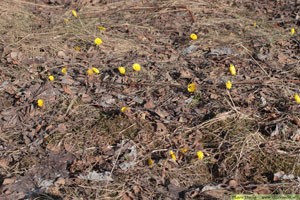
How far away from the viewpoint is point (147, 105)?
3.17 metres

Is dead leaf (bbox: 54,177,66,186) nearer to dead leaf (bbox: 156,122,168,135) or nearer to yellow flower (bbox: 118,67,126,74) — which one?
dead leaf (bbox: 156,122,168,135)

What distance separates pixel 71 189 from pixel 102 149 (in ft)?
1.53

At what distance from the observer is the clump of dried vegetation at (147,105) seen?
2.53 metres

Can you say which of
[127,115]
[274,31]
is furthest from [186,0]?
[127,115]

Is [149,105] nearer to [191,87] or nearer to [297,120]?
[191,87]

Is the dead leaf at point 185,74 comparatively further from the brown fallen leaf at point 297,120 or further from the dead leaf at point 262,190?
the dead leaf at point 262,190

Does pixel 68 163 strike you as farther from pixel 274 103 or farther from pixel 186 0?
pixel 186 0

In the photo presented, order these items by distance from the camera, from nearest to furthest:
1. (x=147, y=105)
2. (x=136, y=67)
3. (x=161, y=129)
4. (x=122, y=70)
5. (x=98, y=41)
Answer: (x=161, y=129) → (x=147, y=105) → (x=122, y=70) → (x=136, y=67) → (x=98, y=41)

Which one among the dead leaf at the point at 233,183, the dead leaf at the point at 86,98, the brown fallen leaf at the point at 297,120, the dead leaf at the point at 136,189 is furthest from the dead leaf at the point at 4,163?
the brown fallen leaf at the point at 297,120

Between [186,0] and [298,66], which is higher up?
[186,0]

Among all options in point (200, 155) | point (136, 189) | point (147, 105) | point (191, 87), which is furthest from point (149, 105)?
point (136, 189)

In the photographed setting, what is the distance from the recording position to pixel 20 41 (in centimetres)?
420

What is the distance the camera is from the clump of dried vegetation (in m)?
2.53

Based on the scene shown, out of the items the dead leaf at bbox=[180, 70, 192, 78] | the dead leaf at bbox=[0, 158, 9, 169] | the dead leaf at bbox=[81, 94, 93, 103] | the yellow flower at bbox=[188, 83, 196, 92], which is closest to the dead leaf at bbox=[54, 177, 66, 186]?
the dead leaf at bbox=[0, 158, 9, 169]
